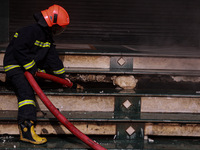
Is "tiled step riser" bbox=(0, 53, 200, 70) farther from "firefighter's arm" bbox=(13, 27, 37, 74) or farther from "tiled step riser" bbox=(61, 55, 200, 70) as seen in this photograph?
"firefighter's arm" bbox=(13, 27, 37, 74)

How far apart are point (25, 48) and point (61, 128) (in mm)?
1246

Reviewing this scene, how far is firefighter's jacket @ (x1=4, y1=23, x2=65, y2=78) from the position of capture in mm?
3910

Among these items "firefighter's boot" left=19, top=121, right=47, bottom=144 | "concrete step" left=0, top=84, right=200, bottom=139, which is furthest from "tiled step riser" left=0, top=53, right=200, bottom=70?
"firefighter's boot" left=19, top=121, right=47, bottom=144

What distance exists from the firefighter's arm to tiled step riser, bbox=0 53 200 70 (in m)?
0.98

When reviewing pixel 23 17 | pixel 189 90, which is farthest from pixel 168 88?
pixel 23 17

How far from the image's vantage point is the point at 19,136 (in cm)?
420

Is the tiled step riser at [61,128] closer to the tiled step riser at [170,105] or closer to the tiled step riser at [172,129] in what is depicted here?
the tiled step riser at [172,129]

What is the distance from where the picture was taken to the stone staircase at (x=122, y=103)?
162 inches

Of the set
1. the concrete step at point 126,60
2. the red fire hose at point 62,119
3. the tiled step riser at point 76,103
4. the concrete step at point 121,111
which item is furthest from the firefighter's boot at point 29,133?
the concrete step at point 126,60

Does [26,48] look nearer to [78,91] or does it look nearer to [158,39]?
[78,91]

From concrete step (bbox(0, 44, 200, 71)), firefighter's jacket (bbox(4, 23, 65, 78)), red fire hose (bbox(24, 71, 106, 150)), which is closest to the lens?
red fire hose (bbox(24, 71, 106, 150))

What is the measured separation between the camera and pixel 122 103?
4387 millimetres

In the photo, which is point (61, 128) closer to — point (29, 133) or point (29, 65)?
point (29, 133)

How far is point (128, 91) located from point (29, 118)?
1570mm
